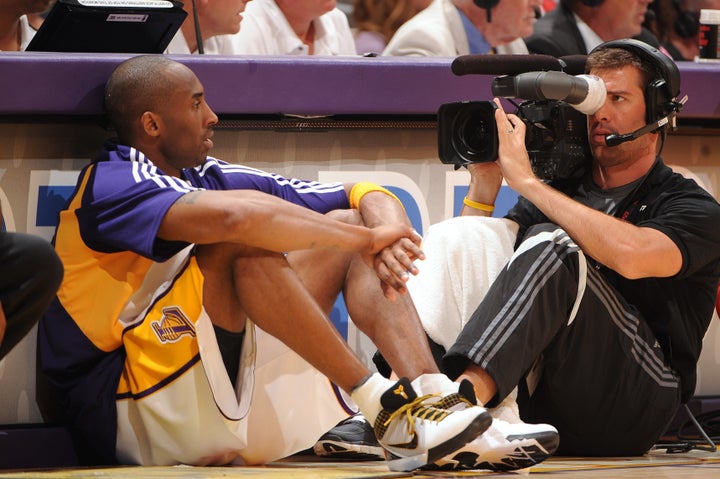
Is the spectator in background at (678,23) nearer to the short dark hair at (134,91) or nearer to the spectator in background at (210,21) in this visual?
the spectator in background at (210,21)

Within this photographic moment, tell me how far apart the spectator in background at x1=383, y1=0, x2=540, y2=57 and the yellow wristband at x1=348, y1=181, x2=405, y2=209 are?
1475 mm

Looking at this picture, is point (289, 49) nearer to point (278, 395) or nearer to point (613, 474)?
point (278, 395)

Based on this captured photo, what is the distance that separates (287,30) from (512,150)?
1.68 meters

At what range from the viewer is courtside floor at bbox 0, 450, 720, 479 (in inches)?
86.7

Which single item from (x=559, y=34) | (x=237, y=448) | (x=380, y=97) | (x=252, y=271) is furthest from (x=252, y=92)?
(x=559, y=34)

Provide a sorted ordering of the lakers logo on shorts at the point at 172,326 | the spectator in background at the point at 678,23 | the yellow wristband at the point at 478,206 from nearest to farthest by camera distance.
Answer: the lakers logo on shorts at the point at 172,326
the yellow wristband at the point at 478,206
the spectator in background at the point at 678,23

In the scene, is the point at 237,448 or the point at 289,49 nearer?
the point at 237,448

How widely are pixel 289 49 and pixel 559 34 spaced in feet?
3.35

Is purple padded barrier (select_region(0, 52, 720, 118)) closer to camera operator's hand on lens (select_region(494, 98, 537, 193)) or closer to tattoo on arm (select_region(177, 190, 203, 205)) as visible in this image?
camera operator's hand on lens (select_region(494, 98, 537, 193))

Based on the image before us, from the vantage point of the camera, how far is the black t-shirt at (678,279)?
2662 millimetres

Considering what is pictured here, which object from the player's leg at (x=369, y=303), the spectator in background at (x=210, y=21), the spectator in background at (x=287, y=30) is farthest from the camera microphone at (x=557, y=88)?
the spectator in background at (x=287, y=30)

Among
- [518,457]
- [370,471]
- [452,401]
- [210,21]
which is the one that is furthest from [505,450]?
[210,21]

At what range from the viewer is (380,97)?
2889mm

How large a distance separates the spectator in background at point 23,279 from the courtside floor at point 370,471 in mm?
277
